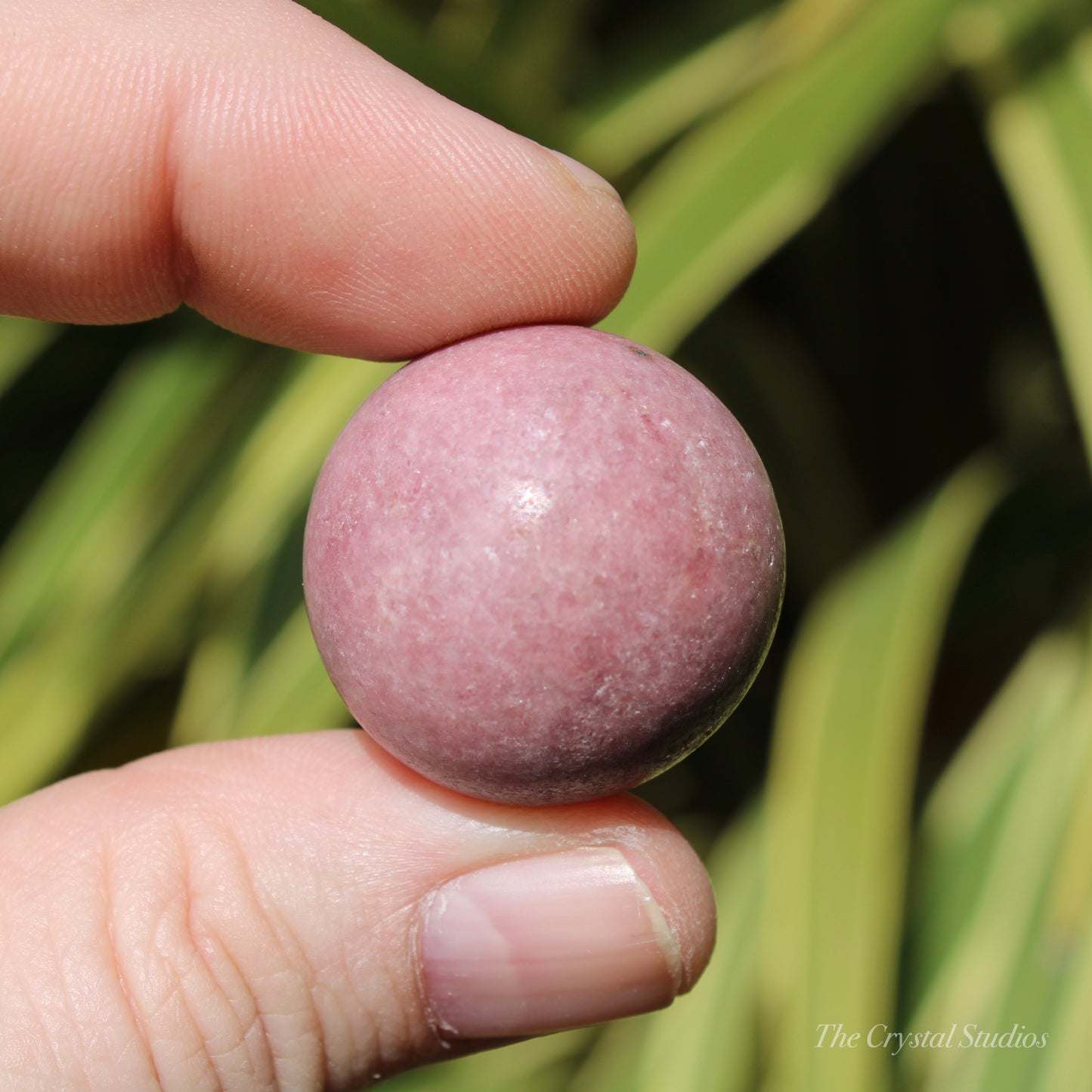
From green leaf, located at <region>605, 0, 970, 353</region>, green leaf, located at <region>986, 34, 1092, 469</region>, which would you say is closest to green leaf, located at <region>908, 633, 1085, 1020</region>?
green leaf, located at <region>986, 34, 1092, 469</region>

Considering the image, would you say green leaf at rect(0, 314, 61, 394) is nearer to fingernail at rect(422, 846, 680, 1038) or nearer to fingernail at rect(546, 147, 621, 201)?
fingernail at rect(546, 147, 621, 201)

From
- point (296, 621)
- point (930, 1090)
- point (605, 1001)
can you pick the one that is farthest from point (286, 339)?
point (930, 1090)

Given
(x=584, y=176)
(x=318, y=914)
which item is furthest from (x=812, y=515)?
(x=318, y=914)

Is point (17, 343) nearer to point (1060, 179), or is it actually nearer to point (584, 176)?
point (584, 176)

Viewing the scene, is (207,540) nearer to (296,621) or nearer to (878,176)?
(296,621)

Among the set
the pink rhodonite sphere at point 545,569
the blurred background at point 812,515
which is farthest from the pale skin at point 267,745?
the blurred background at point 812,515

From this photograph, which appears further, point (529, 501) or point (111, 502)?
point (111, 502)

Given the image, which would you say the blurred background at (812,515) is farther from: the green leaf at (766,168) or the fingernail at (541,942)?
the fingernail at (541,942)
